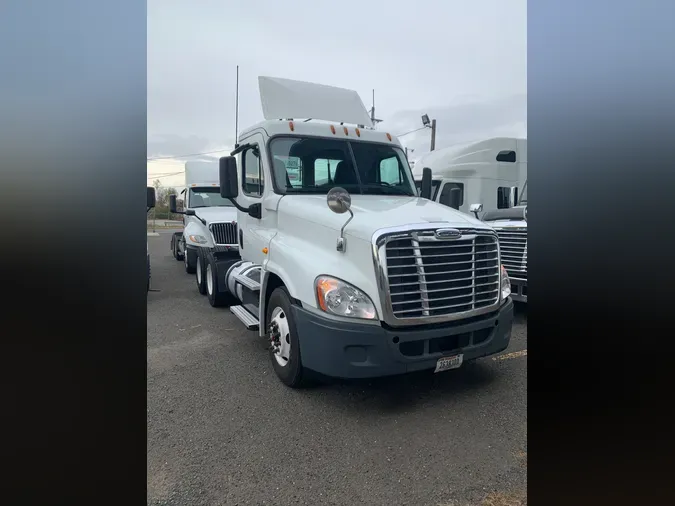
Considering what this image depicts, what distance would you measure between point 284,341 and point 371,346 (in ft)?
3.21

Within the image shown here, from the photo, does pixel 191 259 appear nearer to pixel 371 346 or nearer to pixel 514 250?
pixel 514 250

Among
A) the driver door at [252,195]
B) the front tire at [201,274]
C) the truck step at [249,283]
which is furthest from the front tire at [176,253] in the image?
the truck step at [249,283]

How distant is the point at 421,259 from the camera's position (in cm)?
338

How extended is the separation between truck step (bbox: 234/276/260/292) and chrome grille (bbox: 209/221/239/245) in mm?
3226

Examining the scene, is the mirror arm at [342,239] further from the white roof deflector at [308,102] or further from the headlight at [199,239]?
the headlight at [199,239]

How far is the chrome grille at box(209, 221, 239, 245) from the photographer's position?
8270 millimetres

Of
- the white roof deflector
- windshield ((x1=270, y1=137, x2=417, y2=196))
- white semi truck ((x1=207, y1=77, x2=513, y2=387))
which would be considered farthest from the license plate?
the white roof deflector

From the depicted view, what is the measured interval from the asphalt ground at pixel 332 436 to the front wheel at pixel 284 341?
144 millimetres

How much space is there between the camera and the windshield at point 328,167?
4.68 metres

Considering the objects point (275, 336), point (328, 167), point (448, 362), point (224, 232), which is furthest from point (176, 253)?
point (448, 362)
